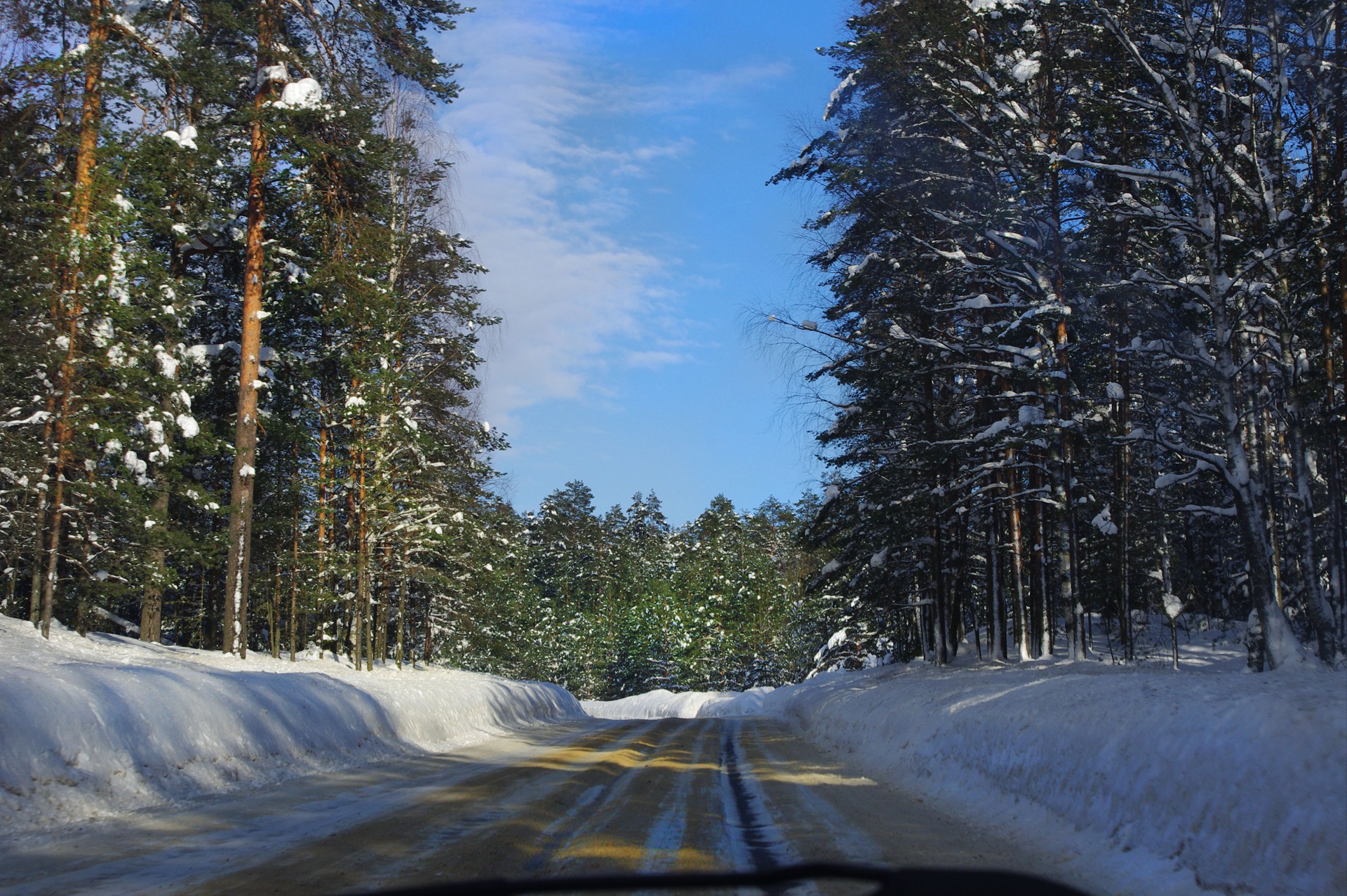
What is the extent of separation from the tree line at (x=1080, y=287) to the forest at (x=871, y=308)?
11 cm

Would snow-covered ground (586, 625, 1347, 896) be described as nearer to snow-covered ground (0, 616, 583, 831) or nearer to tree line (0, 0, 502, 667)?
snow-covered ground (0, 616, 583, 831)

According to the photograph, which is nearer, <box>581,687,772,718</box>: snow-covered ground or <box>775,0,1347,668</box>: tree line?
<box>775,0,1347,668</box>: tree line

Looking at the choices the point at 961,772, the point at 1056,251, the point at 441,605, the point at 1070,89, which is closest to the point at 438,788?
the point at 961,772

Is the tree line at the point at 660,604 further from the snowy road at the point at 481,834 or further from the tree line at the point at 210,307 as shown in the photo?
the snowy road at the point at 481,834

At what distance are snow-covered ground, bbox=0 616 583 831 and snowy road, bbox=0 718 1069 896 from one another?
549mm

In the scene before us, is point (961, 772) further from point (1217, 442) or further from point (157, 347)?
point (1217, 442)

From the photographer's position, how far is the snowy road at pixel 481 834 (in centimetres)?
569

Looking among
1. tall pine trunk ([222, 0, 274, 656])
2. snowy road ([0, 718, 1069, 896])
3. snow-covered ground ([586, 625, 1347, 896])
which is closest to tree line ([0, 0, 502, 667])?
tall pine trunk ([222, 0, 274, 656])

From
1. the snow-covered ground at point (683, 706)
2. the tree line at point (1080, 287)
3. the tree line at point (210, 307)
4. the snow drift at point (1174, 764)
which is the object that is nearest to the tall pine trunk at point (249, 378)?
the tree line at point (210, 307)

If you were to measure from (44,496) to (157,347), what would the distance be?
403 centimetres

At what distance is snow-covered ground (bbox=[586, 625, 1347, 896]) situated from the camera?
5.14 meters

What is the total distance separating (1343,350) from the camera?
1277 cm

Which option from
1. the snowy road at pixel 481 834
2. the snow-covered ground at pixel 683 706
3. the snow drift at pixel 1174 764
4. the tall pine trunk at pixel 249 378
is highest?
the tall pine trunk at pixel 249 378

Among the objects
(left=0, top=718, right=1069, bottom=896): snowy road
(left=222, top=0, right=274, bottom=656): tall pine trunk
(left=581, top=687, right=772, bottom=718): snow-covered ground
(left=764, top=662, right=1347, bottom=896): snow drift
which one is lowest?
(left=581, top=687, right=772, bottom=718): snow-covered ground
